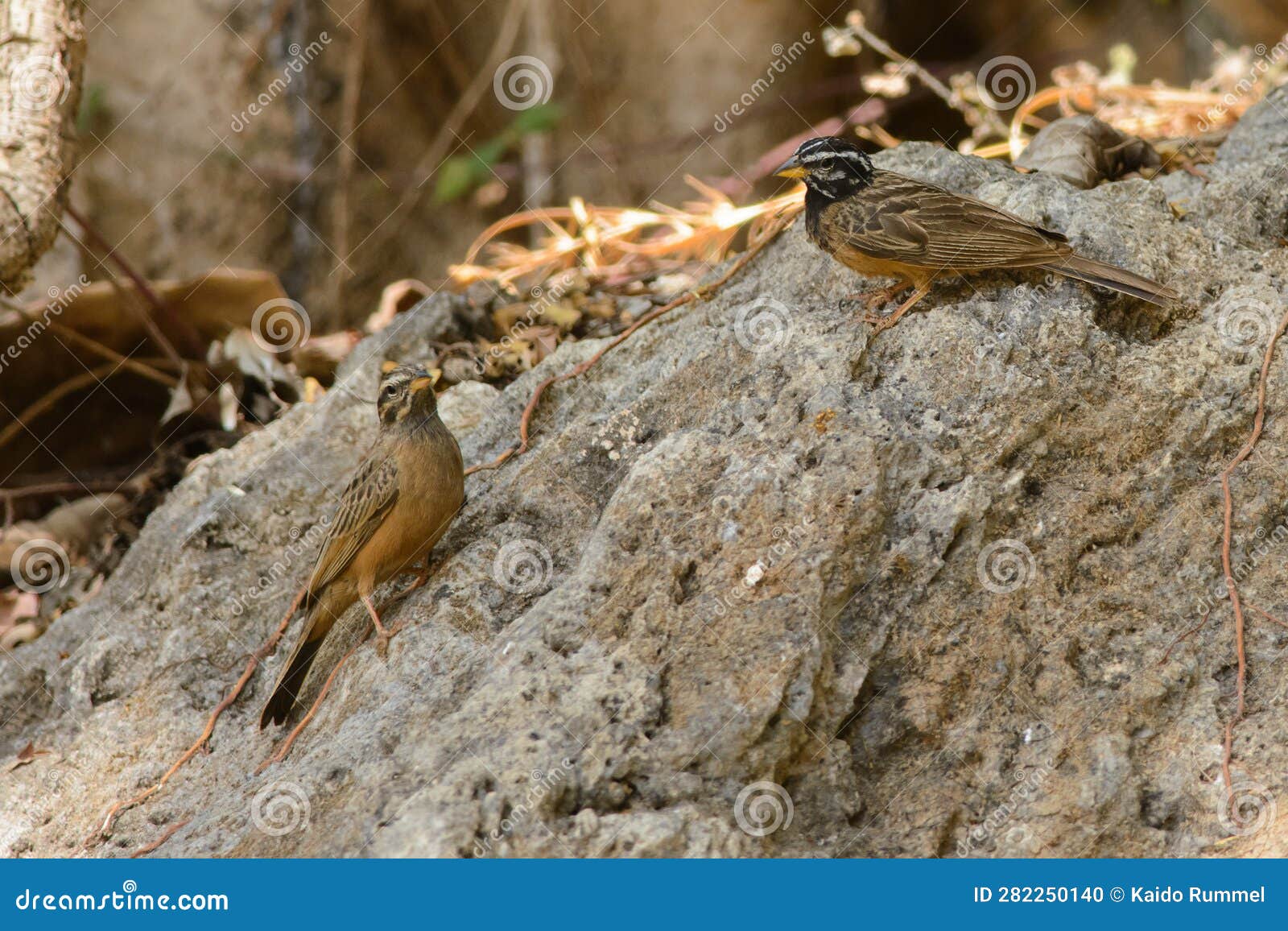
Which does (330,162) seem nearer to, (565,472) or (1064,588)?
(565,472)

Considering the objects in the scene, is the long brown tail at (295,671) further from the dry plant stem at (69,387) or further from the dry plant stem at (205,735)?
the dry plant stem at (69,387)

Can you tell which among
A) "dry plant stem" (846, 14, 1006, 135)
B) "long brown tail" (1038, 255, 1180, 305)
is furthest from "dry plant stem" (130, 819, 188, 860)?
"dry plant stem" (846, 14, 1006, 135)

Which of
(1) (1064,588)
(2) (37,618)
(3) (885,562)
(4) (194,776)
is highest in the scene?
(1) (1064,588)

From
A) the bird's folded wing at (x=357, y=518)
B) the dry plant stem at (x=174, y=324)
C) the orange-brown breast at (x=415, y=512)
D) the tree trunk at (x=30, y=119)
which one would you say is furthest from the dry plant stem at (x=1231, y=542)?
the dry plant stem at (x=174, y=324)

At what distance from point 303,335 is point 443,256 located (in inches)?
114

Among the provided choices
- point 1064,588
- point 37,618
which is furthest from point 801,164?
point 37,618

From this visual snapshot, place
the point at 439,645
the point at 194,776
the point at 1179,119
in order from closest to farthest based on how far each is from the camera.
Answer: the point at 439,645 → the point at 194,776 → the point at 1179,119

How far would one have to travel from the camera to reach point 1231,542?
3625mm

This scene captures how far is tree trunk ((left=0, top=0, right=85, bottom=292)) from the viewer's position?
514cm

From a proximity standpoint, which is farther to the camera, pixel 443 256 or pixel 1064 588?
pixel 443 256

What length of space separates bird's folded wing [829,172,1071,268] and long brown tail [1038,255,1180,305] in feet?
0.15

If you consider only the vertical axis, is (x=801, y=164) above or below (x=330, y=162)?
above

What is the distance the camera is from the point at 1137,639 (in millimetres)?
3484

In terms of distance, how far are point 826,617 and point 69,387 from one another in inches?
191
